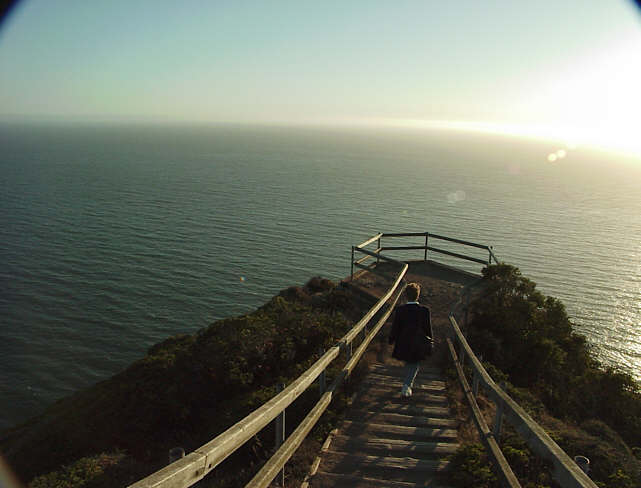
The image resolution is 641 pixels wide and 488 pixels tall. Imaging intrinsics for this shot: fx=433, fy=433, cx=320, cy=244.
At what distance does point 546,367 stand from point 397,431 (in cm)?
718

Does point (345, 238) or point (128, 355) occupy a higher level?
point (345, 238)

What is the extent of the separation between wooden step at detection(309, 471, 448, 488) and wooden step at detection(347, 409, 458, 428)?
4.57 feet

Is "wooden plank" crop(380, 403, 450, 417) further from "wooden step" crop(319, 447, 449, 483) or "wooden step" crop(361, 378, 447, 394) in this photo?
"wooden step" crop(319, 447, 449, 483)

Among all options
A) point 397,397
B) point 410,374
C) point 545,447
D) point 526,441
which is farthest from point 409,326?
point 545,447

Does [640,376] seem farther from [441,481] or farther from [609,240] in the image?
[609,240]

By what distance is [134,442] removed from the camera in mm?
8141

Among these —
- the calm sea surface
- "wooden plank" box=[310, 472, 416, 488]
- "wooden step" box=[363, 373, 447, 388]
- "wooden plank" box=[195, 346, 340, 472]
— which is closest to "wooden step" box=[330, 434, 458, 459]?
"wooden plank" box=[310, 472, 416, 488]

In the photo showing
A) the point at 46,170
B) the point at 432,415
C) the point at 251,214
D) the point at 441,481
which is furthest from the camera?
the point at 46,170

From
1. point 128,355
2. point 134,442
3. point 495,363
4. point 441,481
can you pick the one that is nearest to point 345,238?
point 128,355

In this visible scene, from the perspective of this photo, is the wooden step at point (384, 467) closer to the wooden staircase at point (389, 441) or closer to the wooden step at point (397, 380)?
the wooden staircase at point (389, 441)

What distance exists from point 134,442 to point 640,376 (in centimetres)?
2680

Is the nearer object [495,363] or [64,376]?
[495,363]

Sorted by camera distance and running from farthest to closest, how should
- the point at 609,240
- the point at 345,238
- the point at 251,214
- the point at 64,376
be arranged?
the point at 251,214, the point at 609,240, the point at 345,238, the point at 64,376

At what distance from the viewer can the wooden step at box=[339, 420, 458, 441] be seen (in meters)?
5.41
